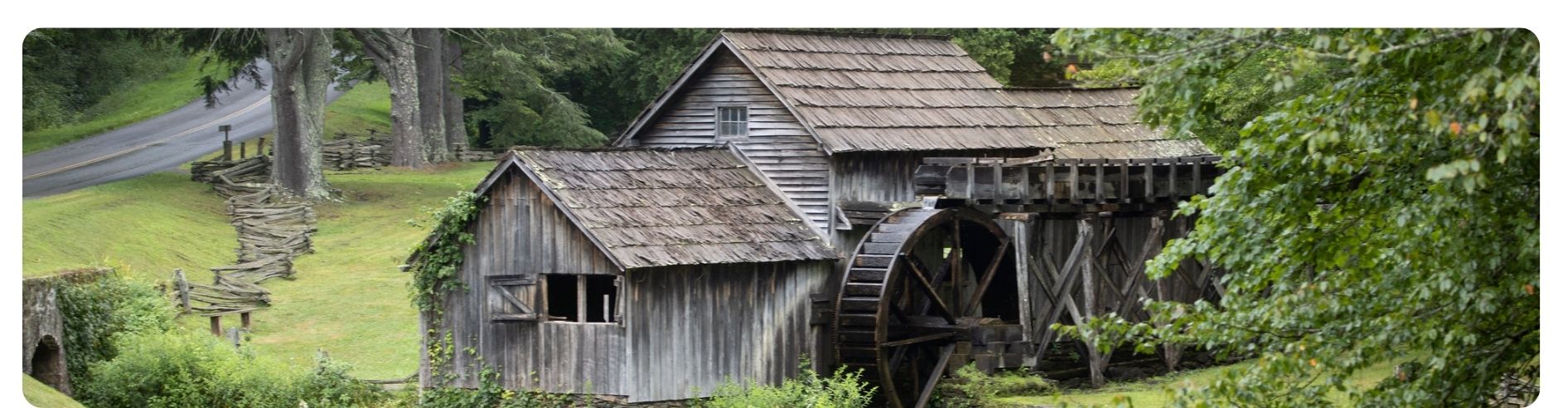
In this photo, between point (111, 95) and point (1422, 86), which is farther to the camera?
point (111, 95)

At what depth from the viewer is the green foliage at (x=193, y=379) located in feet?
56.5

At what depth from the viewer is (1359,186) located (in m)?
11.3

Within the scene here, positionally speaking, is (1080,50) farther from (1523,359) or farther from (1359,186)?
(1523,359)

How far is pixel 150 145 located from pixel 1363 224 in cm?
1172

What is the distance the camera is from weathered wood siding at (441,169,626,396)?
17.5m

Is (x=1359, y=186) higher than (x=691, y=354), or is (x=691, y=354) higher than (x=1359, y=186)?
(x=1359, y=186)

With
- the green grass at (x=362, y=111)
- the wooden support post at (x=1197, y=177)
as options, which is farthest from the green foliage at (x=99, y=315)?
the wooden support post at (x=1197, y=177)

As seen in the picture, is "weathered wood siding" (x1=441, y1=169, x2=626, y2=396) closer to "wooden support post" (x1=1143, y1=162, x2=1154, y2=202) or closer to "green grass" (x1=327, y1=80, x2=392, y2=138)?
"green grass" (x1=327, y1=80, x2=392, y2=138)

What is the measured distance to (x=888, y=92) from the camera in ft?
67.7

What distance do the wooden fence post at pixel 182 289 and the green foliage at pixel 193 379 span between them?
2092mm

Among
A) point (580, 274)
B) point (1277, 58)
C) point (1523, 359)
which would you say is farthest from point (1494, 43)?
point (580, 274)

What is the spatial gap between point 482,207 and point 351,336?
3649mm

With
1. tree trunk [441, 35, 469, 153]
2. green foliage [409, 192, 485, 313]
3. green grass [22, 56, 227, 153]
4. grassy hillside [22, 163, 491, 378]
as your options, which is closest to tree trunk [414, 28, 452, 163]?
tree trunk [441, 35, 469, 153]

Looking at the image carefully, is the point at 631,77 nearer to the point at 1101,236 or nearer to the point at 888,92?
the point at 888,92
